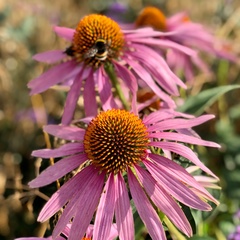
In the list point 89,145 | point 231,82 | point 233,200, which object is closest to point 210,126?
point 231,82

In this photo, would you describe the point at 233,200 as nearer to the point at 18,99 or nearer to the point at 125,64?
the point at 125,64

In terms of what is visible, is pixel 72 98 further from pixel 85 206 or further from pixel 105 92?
pixel 85 206

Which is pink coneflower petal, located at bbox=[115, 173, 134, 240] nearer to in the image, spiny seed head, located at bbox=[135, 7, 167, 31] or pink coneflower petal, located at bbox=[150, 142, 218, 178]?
pink coneflower petal, located at bbox=[150, 142, 218, 178]

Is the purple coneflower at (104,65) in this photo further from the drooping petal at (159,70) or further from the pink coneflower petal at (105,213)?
the pink coneflower petal at (105,213)

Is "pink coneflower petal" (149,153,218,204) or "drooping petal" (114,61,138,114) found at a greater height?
"drooping petal" (114,61,138,114)

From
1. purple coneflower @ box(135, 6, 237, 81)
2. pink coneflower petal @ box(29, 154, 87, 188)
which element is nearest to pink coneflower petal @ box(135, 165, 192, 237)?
pink coneflower petal @ box(29, 154, 87, 188)

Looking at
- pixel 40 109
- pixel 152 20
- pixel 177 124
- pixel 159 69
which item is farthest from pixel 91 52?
pixel 40 109
